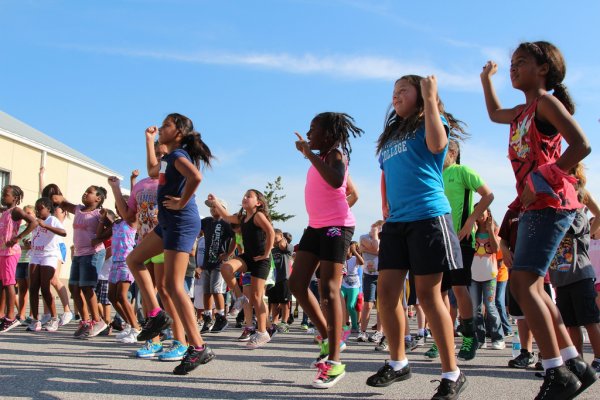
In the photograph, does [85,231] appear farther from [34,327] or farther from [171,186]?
[171,186]

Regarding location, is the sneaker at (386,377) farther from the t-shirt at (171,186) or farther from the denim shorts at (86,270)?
the denim shorts at (86,270)

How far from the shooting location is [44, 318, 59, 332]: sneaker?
9.22m

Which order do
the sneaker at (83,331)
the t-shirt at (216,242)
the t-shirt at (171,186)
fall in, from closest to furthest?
1. the t-shirt at (171,186)
2. the sneaker at (83,331)
3. the t-shirt at (216,242)

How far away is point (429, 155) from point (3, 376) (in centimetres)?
333

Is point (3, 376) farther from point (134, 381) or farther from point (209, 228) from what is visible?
point (209, 228)

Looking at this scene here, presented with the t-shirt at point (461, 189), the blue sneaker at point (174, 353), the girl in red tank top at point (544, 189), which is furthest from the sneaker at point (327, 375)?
the t-shirt at point (461, 189)

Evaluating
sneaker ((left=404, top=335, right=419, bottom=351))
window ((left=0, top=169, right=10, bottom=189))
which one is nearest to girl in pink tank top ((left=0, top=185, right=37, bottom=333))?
sneaker ((left=404, top=335, right=419, bottom=351))

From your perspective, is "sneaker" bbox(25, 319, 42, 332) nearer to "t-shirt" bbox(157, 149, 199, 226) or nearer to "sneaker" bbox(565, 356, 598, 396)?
"t-shirt" bbox(157, 149, 199, 226)

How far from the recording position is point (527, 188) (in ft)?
11.2

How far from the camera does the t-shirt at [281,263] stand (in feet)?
41.5

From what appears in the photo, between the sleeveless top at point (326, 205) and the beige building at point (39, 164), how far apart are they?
77.1 feet

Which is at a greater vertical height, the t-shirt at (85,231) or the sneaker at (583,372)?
the t-shirt at (85,231)

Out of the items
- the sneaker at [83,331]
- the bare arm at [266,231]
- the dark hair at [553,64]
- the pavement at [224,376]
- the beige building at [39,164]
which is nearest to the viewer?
the dark hair at [553,64]

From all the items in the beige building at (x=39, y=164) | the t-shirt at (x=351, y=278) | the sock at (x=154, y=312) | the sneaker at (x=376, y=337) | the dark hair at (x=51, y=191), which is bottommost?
the sneaker at (x=376, y=337)
